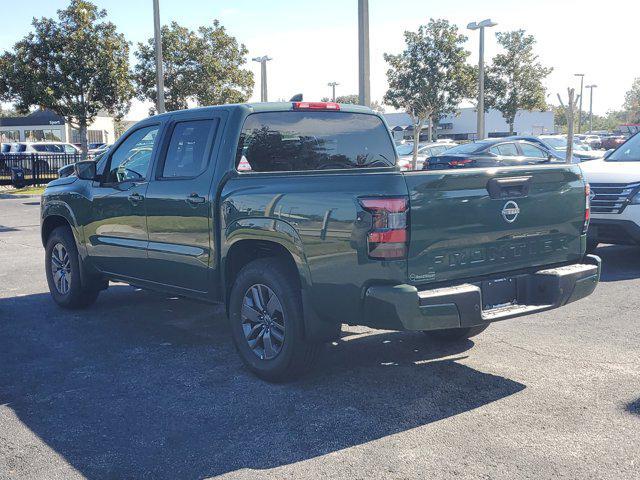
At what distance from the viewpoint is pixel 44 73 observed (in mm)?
25500

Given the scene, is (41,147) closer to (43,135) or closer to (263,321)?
(43,135)

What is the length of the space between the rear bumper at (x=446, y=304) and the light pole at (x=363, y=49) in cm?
958

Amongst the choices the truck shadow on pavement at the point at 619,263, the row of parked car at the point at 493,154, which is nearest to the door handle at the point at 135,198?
the truck shadow on pavement at the point at 619,263

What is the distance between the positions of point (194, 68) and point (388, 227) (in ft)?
95.9

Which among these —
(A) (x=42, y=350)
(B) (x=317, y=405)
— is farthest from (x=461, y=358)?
(A) (x=42, y=350)

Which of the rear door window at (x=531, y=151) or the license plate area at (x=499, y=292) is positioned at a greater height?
the rear door window at (x=531, y=151)

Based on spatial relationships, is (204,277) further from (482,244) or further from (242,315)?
(482,244)

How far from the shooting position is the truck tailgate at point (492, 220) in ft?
14.5

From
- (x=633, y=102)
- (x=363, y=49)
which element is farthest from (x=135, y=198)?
(x=633, y=102)

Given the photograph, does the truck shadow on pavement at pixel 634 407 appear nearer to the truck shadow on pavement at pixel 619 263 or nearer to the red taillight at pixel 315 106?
→ the red taillight at pixel 315 106

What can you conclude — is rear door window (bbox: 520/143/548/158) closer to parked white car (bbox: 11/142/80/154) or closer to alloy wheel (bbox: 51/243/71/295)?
alloy wheel (bbox: 51/243/71/295)

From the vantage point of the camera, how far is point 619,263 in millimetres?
9922

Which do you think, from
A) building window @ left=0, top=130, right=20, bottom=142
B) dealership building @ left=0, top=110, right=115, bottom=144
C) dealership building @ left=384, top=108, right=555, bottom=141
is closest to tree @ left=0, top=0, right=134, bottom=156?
dealership building @ left=0, top=110, right=115, bottom=144

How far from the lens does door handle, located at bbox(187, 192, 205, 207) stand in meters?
5.55
